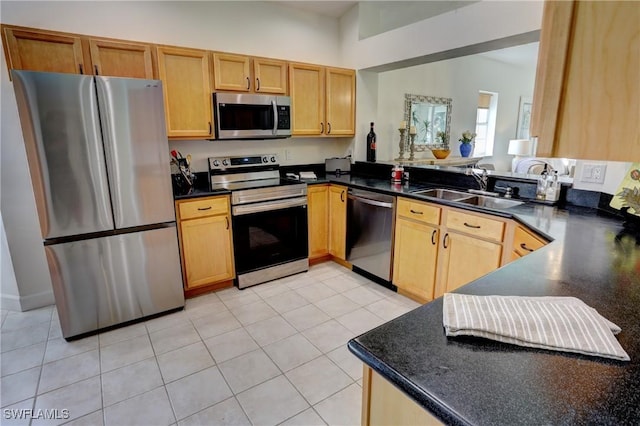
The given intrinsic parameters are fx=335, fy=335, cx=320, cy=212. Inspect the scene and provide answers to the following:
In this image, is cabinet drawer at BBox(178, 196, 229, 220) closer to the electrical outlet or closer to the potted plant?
the electrical outlet

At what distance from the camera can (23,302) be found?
2730mm

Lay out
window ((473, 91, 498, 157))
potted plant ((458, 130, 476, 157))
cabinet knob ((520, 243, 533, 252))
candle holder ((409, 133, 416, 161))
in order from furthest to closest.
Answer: window ((473, 91, 498, 157))
potted plant ((458, 130, 476, 157))
candle holder ((409, 133, 416, 161))
cabinet knob ((520, 243, 533, 252))

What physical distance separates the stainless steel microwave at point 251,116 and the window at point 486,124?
4419 mm

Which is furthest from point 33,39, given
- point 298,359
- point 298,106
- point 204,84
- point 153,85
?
point 298,359

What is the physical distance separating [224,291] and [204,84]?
5.94 ft

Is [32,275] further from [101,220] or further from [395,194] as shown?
[395,194]

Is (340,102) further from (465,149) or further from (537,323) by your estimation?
(537,323)

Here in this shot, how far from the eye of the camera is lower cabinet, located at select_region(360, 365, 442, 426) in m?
0.74

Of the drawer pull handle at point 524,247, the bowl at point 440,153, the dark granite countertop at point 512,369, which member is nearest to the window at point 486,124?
the bowl at point 440,153

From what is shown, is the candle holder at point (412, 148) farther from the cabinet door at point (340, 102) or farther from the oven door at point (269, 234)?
the oven door at point (269, 234)

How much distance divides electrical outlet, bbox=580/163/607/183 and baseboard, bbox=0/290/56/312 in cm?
407

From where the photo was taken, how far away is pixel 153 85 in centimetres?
229

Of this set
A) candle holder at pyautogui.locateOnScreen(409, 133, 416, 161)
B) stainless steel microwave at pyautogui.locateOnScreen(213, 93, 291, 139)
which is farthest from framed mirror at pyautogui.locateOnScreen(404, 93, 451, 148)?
stainless steel microwave at pyautogui.locateOnScreen(213, 93, 291, 139)

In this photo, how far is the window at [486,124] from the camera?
6.20 meters
